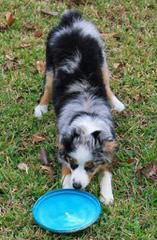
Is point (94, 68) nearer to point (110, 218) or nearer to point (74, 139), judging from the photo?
point (74, 139)

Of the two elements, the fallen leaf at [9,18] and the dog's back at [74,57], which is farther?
the fallen leaf at [9,18]

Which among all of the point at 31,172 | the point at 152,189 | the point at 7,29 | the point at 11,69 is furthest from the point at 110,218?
the point at 7,29

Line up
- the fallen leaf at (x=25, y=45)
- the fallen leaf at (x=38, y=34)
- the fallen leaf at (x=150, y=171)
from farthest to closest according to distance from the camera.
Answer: the fallen leaf at (x=38, y=34), the fallen leaf at (x=25, y=45), the fallen leaf at (x=150, y=171)

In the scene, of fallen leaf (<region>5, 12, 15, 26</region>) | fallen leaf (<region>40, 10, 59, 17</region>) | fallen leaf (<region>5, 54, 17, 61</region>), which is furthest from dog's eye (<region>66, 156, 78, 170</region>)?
fallen leaf (<region>40, 10, 59, 17</region>)

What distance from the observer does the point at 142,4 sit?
29.6 ft

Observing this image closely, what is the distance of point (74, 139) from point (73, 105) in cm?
86

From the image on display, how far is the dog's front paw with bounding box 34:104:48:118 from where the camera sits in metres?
6.51

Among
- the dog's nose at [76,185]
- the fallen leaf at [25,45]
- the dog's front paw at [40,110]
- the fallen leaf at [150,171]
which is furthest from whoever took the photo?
the fallen leaf at [25,45]

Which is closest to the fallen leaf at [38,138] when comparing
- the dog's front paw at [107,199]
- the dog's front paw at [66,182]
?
the dog's front paw at [66,182]

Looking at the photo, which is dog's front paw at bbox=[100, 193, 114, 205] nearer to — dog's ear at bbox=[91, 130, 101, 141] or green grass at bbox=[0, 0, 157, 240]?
green grass at bbox=[0, 0, 157, 240]

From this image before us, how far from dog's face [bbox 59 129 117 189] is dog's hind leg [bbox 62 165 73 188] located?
126 millimetres

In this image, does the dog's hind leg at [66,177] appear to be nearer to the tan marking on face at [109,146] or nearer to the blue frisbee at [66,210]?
the blue frisbee at [66,210]

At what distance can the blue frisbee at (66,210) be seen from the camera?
4785 mm

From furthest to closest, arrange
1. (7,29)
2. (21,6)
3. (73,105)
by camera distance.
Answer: (21,6)
(7,29)
(73,105)
